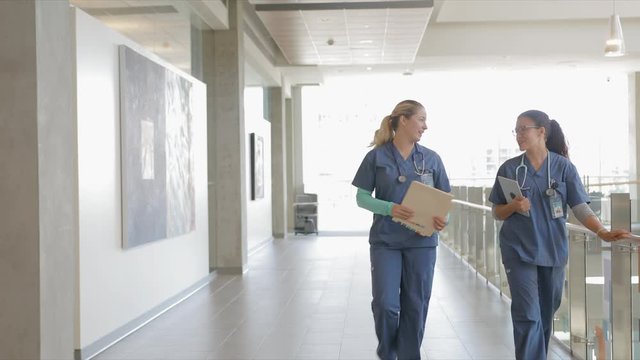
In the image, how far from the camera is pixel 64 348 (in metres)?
4.09

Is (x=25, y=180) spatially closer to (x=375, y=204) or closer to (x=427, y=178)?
(x=375, y=204)

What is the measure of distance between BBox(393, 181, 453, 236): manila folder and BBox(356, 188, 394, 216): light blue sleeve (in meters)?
0.10

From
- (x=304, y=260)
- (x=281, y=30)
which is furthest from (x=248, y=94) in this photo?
(x=304, y=260)

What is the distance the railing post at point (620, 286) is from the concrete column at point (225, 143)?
20.7 feet

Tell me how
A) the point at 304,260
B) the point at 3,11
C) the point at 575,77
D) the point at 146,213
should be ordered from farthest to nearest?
1. the point at 575,77
2. the point at 304,260
3. the point at 146,213
4. the point at 3,11

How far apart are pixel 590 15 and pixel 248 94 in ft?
20.8

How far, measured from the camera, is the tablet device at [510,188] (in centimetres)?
367

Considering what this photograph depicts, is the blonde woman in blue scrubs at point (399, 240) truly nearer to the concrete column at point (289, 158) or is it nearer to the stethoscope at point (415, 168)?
the stethoscope at point (415, 168)

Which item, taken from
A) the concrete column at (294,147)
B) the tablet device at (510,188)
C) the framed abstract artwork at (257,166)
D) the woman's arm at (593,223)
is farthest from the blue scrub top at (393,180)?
the concrete column at (294,147)

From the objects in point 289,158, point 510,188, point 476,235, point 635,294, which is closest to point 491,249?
point 476,235

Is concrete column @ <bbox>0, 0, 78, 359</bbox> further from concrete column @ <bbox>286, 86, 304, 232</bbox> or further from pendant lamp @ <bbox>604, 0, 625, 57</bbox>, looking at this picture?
concrete column @ <bbox>286, 86, 304, 232</bbox>

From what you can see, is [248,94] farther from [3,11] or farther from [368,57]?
[3,11]

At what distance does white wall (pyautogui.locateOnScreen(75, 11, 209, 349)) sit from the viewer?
5.10m

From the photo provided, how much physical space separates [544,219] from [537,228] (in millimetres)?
67
